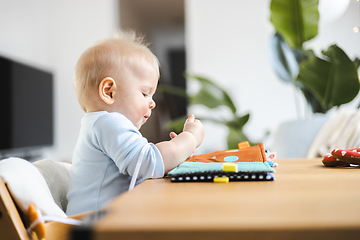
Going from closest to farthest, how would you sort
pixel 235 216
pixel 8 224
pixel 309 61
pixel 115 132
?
pixel 235 216
pixel 8 224
pixel 115 132
pixel 309 61

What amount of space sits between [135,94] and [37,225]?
34cm

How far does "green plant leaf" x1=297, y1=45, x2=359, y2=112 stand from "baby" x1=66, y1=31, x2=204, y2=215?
36.1 inches

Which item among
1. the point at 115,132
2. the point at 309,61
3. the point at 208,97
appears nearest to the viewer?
the point at 115,132

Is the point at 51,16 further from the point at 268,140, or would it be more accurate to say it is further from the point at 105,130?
the point at 105,130

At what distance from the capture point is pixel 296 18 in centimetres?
159

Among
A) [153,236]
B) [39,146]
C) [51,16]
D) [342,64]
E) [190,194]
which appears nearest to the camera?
[153,236]

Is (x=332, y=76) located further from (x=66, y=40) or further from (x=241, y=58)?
(x=66, y=40)

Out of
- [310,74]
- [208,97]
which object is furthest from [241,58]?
[310,74]

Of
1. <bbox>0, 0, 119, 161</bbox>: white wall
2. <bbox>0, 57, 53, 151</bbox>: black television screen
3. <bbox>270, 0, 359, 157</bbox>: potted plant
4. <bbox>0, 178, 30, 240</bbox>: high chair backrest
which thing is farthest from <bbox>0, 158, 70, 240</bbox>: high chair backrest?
<bbox>0, 0, 119, 161</bbox>: white wall

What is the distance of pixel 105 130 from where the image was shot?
0.55 m

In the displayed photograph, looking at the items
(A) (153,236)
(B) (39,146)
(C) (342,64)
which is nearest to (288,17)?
(C) (342,64)

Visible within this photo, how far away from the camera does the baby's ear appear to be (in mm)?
645

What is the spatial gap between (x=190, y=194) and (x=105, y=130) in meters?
0.28

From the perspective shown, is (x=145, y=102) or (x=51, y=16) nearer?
(x=145, y=102)
